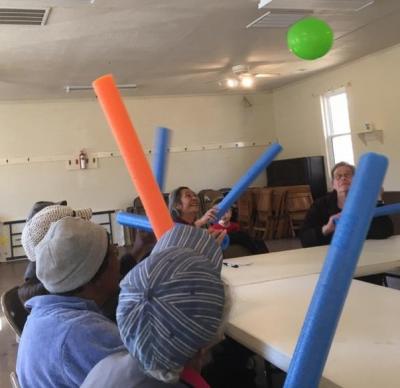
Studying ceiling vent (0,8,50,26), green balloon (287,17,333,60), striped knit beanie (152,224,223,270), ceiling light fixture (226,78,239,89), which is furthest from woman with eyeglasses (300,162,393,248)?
ceiling light fixture (226,78,239,89)

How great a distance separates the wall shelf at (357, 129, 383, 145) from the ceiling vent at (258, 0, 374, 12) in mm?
3138

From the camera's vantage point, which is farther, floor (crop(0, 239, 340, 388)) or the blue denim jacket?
floor (crop(0, 239, 340, 388))

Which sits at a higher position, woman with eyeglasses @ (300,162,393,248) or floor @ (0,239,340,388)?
woman with eyeglasses @ (300,162,393,248)

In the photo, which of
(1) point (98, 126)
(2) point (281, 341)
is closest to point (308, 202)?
(1) point (98, 126)

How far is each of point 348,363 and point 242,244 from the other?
203 cm

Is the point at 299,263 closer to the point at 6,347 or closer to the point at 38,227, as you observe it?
the point at 38,227

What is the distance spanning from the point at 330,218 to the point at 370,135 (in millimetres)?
5325

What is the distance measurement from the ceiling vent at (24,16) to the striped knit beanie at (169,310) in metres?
4.28

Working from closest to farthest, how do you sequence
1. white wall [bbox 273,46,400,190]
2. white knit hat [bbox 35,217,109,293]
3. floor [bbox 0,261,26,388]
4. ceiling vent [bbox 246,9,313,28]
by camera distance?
white knit hat [bbox 35,217,109,293] < floor [bbox 0,261,26,388] < ceiling vent [bbox 246,9,313,28] < white wall [bbox 273,46,400,190]

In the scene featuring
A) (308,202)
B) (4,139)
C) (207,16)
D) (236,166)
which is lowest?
(308,202)

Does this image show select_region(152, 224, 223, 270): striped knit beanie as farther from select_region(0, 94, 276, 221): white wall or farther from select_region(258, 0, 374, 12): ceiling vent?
select_region(0, 94, 276, 221): white wall

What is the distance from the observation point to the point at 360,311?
151cm

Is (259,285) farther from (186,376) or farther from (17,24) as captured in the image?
(17,24)

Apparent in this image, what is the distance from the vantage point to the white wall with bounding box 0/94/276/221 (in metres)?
8.60
